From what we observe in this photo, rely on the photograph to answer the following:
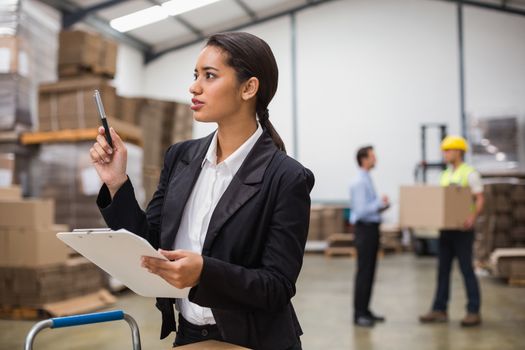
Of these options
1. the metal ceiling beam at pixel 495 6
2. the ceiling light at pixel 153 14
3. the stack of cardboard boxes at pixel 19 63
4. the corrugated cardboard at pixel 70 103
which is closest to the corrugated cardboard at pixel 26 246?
the corrugated cardboard at pixel 70 103

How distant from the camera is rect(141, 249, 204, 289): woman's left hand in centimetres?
108

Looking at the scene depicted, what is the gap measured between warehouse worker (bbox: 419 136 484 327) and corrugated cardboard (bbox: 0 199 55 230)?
3.77m

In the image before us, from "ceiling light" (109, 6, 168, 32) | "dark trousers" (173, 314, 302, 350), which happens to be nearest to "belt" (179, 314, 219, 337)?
"dark trousers" (173, 314, 302, 350)

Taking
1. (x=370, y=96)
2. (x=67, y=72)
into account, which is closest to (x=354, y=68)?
(x=370, y=96)

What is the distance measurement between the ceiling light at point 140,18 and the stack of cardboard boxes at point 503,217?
7.01m

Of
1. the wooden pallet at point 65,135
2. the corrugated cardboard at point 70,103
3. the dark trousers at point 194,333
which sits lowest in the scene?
the dark trousers at point 194,333

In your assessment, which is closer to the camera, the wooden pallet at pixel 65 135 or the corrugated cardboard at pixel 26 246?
the corrugated cardboard at pixel 26 246

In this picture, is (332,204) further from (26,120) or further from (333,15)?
(26,120)

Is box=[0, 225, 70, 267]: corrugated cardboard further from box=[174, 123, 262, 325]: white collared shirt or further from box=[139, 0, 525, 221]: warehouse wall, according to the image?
box=[139, 0, 525, 221]: warehouse wall

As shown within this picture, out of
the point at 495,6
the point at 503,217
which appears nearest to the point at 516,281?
the point at 503,217

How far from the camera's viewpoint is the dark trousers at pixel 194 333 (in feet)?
4.50

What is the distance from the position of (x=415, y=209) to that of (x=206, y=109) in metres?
4.21

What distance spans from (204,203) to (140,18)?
11.5m

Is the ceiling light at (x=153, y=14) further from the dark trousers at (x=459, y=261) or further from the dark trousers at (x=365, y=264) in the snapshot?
the dark trousers at (x=459, y=261)
